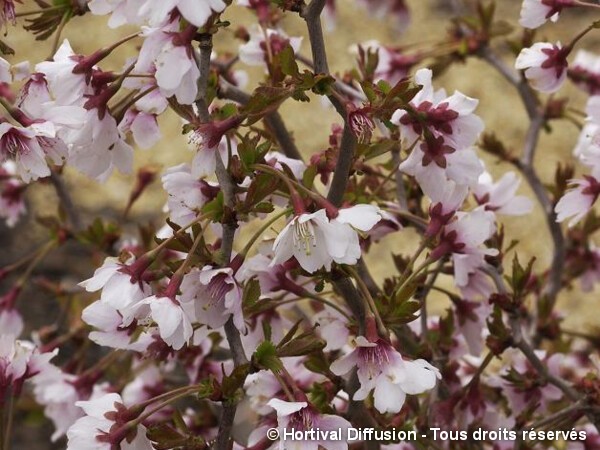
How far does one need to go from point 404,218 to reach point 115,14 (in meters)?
0.44

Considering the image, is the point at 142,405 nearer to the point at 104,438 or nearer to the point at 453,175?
the point at 104,438

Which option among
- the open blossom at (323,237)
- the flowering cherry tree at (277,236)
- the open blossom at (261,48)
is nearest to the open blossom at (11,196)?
the flowering cherry tree at (277,236)

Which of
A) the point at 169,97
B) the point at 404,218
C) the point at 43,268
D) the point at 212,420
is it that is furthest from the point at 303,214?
the point at 43,268

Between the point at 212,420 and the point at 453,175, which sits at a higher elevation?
the point at 453,175

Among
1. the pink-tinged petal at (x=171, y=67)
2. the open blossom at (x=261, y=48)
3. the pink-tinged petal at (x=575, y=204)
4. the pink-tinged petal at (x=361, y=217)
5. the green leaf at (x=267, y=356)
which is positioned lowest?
the green leaf at (x=267, y=356)

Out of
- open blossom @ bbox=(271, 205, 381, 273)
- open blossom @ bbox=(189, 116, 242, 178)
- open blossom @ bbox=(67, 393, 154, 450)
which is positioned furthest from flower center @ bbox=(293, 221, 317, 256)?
open blossom @ bbox=(67, 393, 154, 450)

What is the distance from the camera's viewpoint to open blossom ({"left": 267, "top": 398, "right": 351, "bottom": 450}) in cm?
76

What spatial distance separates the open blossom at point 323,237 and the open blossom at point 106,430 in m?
0.19

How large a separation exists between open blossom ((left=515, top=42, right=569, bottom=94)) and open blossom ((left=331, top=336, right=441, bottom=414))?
39 cm

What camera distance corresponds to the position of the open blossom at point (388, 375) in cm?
77

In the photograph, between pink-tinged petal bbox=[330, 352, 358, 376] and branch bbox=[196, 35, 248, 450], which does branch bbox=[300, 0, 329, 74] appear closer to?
branch bbox=[196, 35, 248, 450]

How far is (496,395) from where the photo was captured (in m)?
1.30

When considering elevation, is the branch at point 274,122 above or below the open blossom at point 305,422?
above

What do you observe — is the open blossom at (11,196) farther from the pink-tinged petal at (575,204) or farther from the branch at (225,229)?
the pink-tinged petal at (575,204)
